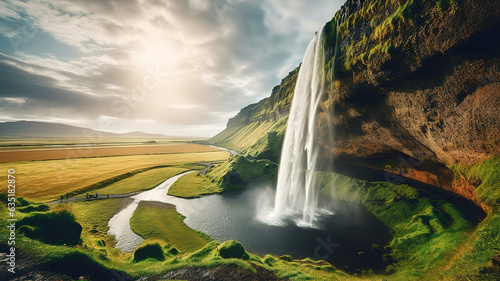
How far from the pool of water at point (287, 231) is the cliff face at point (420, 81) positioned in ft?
39.2

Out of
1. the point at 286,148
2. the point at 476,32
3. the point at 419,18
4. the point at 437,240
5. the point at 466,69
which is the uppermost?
the point at 419,18

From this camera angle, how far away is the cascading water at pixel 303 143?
114 feet

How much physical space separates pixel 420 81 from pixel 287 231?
26.6m

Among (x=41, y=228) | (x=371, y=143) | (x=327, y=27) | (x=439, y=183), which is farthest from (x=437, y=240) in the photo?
(x=41, y=228)

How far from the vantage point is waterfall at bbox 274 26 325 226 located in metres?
35.2

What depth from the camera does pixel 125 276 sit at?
1443 centimetres

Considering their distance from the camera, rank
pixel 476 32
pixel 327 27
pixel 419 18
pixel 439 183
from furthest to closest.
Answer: pixel 327 27
pixel 439 183
pixel 419 18
pixel 476 32

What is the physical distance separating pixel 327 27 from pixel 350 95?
15835 mm

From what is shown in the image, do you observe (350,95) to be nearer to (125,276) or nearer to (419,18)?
(419,18)

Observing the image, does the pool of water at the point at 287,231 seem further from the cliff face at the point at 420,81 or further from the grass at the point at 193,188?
the cliff face at the point at 420,81

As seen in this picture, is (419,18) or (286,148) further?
(286,148)

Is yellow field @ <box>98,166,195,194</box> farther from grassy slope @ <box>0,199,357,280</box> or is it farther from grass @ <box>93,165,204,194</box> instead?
grassy slope @ <box>0,199,357,280</box>

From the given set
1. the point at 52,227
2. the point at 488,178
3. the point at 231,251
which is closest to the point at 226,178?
the point at 231,251

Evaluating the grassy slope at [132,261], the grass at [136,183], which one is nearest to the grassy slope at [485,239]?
the grassy slope at [132,261]
